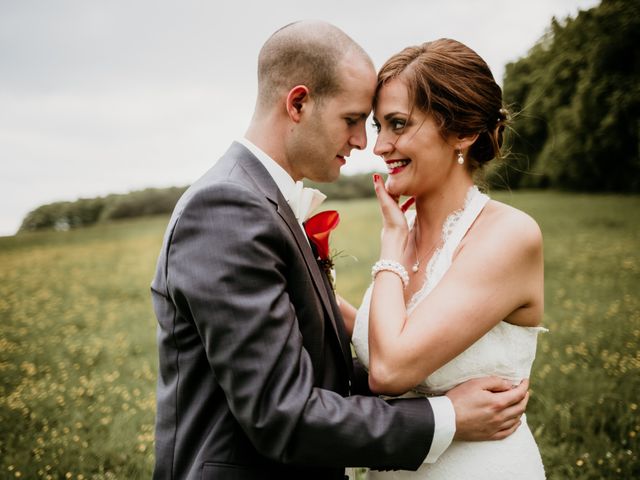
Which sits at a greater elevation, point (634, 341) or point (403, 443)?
point (403, 443)

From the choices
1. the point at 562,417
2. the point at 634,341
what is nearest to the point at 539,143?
the point at 634,341

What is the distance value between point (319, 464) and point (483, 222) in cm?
140

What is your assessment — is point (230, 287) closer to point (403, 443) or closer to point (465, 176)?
point (403, 443)

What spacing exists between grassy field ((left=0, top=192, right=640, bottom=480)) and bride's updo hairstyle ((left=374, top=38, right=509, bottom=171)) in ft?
3.23

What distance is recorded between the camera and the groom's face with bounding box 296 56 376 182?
2367 mm

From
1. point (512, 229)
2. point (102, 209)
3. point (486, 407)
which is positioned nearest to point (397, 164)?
point (512, 229)

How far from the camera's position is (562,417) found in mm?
4746

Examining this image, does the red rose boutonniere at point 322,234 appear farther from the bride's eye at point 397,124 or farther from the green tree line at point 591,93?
the green tree line at point 591,93

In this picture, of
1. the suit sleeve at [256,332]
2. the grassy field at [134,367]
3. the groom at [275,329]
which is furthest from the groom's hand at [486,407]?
the grassy field at [134,367]

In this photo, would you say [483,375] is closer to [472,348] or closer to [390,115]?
[472,348]

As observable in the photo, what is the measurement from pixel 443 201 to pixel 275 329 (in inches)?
59.9

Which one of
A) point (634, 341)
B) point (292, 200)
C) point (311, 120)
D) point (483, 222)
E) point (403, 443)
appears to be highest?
point (311, 120)

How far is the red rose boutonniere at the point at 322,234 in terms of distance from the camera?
8.03ft

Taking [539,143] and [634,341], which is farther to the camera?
[539,143]
